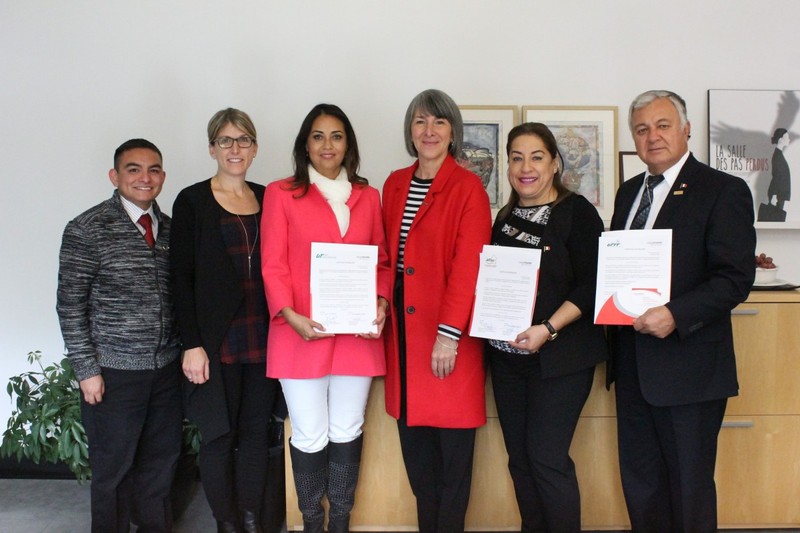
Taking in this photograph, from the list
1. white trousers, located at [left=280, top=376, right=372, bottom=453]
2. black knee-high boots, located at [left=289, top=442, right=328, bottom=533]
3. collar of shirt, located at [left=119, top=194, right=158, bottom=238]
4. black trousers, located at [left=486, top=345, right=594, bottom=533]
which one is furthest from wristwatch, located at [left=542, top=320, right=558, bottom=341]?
collar of shirt, located at [left=119, top=194, right=158, bottom=238]

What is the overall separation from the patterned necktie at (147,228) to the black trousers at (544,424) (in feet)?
4.35

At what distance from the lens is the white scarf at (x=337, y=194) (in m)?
2.00

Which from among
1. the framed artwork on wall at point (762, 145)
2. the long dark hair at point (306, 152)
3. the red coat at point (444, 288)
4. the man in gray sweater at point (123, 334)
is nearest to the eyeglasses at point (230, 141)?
the long dark hair at point (306, 152)

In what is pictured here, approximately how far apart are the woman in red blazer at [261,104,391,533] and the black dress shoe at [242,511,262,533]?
23 centimetres

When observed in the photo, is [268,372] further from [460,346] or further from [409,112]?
[409,112]

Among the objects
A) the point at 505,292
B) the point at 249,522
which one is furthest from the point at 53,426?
the point at 505,292

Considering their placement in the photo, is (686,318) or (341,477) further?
(341,477)

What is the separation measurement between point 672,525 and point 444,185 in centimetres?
143

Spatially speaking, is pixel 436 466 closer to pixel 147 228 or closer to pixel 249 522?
pixel 249 522

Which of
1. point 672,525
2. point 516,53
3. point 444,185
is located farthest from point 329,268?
point 516,53

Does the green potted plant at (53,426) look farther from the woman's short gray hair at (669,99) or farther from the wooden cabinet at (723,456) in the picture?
the woman's short gray hair at (669,99)

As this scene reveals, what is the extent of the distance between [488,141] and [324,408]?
1644 mm

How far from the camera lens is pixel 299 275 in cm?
197

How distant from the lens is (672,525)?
1970 mm
